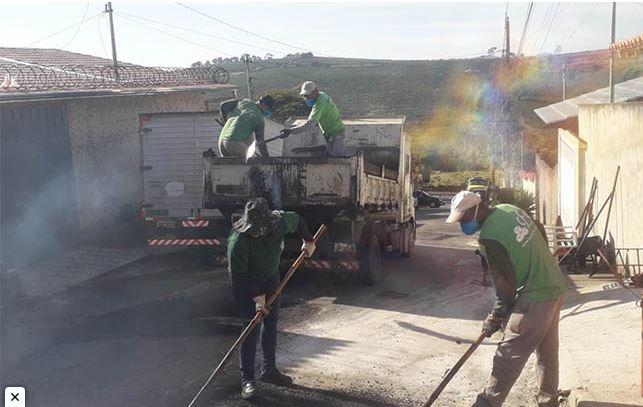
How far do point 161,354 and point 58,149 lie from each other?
8.98 metres

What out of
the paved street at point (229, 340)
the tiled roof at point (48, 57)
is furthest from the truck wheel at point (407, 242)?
the tiled roof at point (48, 57)

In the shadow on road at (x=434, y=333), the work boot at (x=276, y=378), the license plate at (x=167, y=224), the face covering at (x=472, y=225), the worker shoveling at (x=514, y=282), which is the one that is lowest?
the shadow on road at (x=434, y=333)

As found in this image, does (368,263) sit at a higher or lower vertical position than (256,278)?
lower

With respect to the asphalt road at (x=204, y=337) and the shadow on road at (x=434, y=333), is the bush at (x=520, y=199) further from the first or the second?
the shadow on road at (x=434, y=333)

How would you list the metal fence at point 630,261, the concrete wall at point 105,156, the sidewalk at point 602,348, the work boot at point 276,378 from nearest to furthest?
the sidewalk at point 602,348, the work boot at point 276,378, the metal fence at point 630,261, the concrete wall at point 105,156

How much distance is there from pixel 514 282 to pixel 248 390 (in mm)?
A: 2482

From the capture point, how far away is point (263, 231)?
6293mm

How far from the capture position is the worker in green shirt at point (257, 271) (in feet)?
20.6

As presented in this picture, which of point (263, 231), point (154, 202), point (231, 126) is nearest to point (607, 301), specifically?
point (263, 231)

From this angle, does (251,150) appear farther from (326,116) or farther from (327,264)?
(327,264)

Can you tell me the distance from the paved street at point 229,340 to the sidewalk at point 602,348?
0.48 meters

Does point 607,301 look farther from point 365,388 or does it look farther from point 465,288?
point 365,388

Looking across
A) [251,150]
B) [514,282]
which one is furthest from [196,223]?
[514,282]

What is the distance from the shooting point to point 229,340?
8.10 metres
